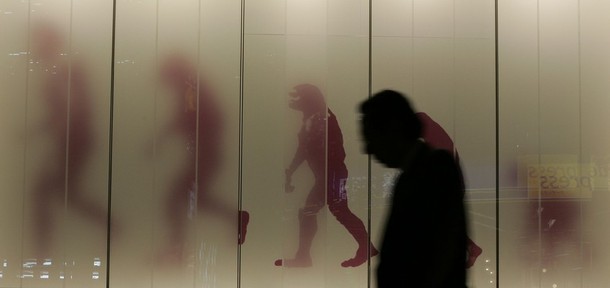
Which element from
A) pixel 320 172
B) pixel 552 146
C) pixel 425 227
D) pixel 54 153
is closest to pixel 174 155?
pixel 54 153

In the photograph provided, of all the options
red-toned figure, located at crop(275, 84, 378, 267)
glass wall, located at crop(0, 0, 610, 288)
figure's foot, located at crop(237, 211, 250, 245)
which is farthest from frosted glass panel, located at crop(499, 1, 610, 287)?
figure's foot, located at crop(237, 211, 250, 245)

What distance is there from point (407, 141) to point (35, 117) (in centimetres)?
409

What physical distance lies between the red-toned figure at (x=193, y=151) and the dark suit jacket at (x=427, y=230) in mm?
3488

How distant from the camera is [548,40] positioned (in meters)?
5.62

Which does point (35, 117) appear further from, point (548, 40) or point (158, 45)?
point (548, 40)

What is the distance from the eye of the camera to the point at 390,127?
2232 millimetres

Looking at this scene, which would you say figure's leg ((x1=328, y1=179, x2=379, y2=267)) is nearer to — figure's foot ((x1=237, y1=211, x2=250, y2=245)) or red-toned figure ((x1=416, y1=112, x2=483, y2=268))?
figure's foot ((x1=237, y1=211, x2=250, y2=245))

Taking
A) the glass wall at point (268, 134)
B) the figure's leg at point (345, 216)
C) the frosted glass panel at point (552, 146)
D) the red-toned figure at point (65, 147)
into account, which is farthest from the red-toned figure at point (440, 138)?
the red-toned figure at point (65, 147)

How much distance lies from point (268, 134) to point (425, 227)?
3.55 meters

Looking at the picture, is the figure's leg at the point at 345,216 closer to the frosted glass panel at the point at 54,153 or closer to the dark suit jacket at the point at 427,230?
the frosted glass panel at the point at 54,153

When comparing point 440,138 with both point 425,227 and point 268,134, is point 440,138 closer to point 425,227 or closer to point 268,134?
point 268,134

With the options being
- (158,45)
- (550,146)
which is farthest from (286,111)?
(550,146)

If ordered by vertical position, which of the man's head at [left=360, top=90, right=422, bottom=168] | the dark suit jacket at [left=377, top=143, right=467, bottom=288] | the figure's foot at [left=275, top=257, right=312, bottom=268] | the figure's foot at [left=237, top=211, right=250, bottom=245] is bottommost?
the figure's foot at [left=275, top=257, right=312, bottom=268]

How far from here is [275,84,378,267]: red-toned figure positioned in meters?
5.46
